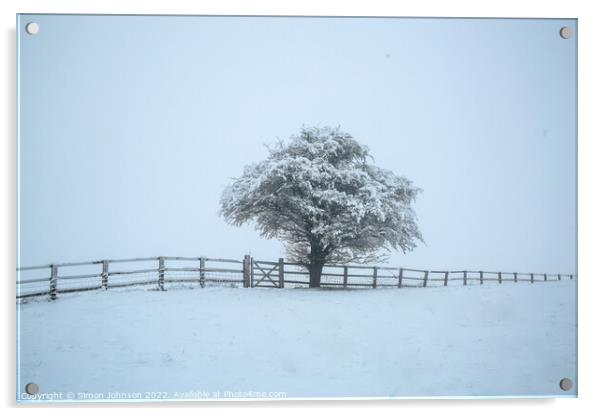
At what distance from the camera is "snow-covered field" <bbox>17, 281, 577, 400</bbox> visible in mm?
7254

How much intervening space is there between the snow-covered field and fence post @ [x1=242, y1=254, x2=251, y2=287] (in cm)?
71

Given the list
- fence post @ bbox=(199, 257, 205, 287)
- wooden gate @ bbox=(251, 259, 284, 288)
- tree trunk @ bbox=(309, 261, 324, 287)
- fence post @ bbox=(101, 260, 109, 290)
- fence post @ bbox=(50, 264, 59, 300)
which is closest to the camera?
fence post @ bbox=(50, 264, 59, 300)

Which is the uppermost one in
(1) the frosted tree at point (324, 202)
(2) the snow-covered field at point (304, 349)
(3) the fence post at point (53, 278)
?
(1) the frosted tree at point (324, 202)

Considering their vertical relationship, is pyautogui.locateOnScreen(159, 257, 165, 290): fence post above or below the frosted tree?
below

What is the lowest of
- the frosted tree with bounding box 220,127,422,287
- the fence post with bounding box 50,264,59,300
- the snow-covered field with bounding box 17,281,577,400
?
the snow-covered field with bounding box 17,281,577,400

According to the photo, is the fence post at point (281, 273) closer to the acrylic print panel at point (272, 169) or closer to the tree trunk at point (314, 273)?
the acrylic print panel at point (272, 169)

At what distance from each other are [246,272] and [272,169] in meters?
1.75

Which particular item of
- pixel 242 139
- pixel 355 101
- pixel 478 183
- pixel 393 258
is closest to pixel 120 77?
pixel 242 139

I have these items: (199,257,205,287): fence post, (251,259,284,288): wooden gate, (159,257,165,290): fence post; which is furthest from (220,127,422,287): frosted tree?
(159,257,165,290): fence post

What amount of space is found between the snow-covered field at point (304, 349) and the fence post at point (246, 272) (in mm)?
709

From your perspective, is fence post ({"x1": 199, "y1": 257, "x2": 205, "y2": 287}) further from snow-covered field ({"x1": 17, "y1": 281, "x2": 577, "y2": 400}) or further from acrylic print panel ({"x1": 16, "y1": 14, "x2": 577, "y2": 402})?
snow-covered field ({"x1": 17, "y1": 281, "x2": 577, "y2": 400})

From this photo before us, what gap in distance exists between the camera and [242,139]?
25.9 feet

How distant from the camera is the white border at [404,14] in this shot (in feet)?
23.9

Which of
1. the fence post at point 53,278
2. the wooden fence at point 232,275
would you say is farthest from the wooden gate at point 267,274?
the fence post at point 53,278
